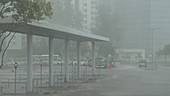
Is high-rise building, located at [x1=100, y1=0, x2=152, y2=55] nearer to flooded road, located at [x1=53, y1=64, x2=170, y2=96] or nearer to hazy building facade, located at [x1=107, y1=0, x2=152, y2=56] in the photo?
hazy building facade, located at [x1=107, y1=0, x2=152, y2=56]

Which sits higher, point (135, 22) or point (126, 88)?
point (135, 22)

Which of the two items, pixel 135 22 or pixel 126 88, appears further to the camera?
pixel 135 22

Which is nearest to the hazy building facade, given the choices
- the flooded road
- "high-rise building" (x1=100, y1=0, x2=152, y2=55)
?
"high-rise building" (x1=100, y1=0, x2=152, y2=55)

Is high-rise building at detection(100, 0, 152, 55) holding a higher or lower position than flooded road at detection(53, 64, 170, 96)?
higher

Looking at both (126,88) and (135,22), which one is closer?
(126,88)

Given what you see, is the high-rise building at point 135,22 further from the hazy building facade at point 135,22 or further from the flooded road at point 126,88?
the flooded road at point 126,88

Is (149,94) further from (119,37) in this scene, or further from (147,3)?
(147,3)

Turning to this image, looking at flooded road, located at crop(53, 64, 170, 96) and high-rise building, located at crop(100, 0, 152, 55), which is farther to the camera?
high-rise building, located at crop(100, 0, 152, 55)

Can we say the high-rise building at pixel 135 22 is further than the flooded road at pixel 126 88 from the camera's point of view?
Yes

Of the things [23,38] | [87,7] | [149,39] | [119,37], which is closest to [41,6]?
[23,38]

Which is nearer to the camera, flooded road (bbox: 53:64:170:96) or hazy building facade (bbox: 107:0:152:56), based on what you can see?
flooded road (bbox: 53:64:170:96)

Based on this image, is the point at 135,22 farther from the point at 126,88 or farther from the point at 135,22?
the point at 126,88

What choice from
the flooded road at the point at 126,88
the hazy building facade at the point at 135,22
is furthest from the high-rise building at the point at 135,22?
the flooded road at the point at 126,88

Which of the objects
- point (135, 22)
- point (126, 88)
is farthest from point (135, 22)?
point (126, 88)
